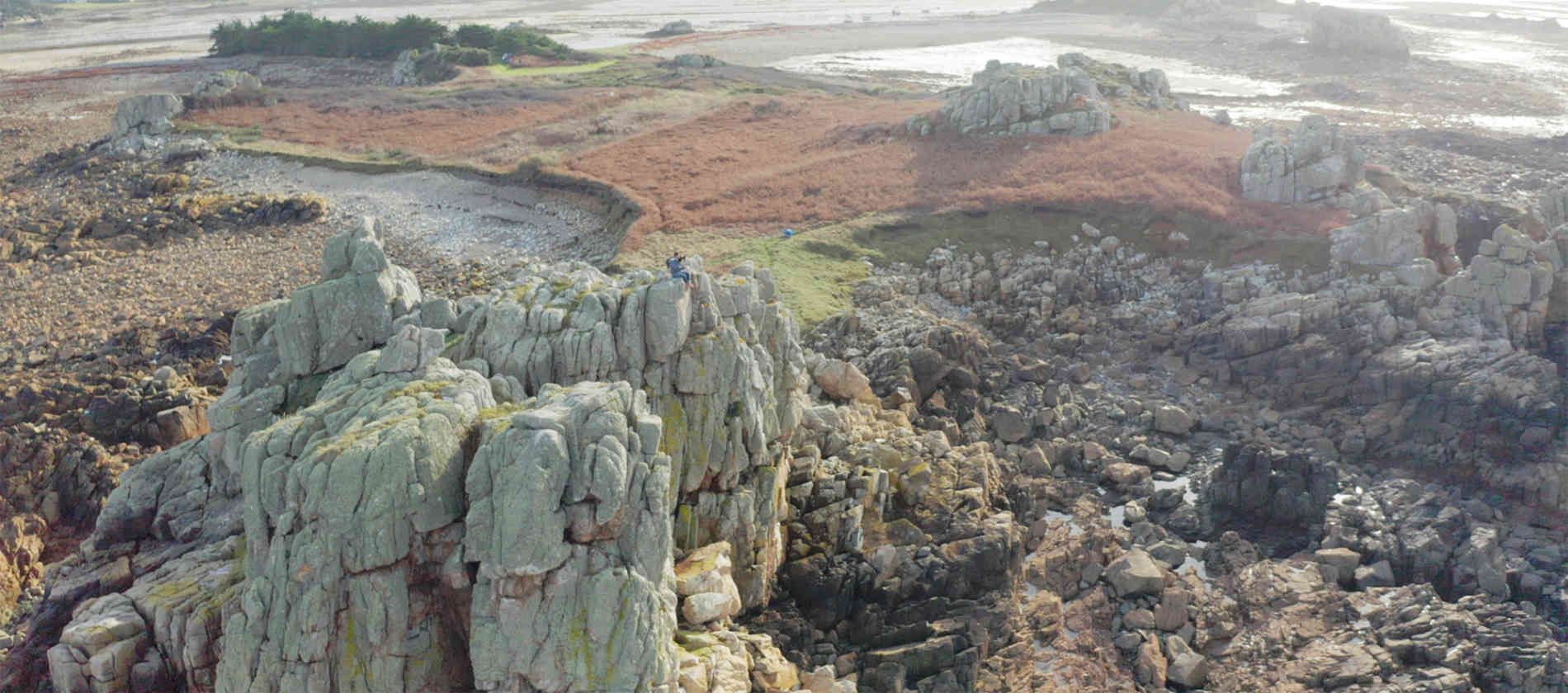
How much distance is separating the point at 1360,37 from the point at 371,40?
100 metres

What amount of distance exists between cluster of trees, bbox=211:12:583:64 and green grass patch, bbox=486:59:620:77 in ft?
9.85

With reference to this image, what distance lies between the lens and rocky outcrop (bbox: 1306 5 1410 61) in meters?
124

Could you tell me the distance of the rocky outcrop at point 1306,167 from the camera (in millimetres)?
62688

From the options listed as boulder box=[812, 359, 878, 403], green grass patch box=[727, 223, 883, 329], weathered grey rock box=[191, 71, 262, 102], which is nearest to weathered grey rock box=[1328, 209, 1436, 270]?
green grass patch box=[727, 223, 883, 329]

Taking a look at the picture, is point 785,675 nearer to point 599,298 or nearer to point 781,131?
point 599,298

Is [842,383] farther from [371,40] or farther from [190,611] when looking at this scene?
[371,40]

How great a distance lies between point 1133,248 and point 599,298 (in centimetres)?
3590

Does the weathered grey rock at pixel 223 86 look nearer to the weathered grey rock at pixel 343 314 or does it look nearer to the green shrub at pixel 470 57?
the green shrub at pixel 470 57

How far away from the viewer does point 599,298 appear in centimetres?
3148

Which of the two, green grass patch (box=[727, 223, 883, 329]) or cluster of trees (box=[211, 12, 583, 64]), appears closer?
green grass patch (box=[727, 223, 883, 329])

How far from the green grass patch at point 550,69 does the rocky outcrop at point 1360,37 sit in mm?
73517

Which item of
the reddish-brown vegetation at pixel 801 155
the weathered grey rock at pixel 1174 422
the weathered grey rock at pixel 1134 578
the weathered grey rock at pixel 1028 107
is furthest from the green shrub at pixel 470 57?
the weathered grey rock at pixel 1134 578

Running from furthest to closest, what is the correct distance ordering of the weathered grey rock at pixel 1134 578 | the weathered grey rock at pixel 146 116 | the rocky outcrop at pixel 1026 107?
the weathered grey rock at pixel 146 116, the rocky outcrop at pixel 1026 107, the weathered grey rock at pixel 1134 578

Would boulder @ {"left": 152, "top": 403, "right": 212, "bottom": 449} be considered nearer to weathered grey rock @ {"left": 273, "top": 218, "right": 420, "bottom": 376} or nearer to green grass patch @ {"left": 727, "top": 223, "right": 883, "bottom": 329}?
weathered grey rock @ {"left": 273, "top": 218, "right": 420, "bottom": 376}
